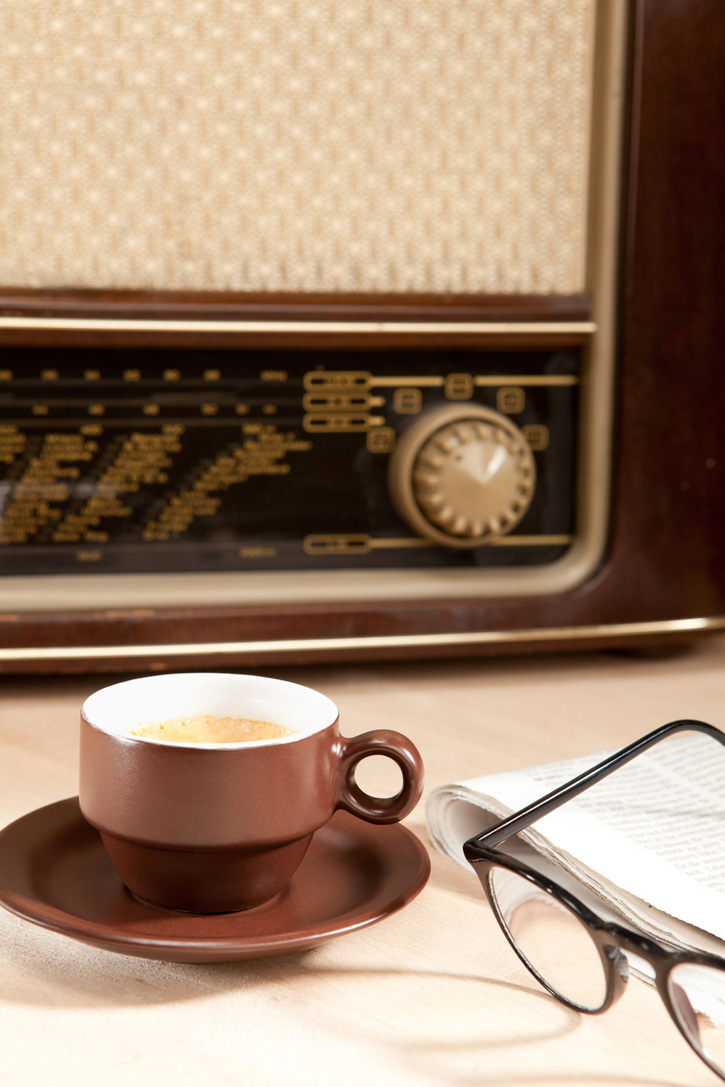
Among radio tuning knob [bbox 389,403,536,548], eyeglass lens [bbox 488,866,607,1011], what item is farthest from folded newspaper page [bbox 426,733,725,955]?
radio tuning knob [bbox 389,403,536,548]

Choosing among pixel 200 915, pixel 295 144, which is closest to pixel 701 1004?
pixel 200 915

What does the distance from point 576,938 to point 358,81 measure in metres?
0.50

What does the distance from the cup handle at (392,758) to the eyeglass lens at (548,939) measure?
4 cm

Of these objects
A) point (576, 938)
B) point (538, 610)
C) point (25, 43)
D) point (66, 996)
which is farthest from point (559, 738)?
point (25, 43)

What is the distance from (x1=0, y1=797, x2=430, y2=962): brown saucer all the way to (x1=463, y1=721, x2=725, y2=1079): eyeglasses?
0.11 ft

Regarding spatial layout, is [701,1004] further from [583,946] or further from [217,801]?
[217,801]

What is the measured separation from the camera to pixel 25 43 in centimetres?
62

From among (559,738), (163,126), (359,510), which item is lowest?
(559,738)

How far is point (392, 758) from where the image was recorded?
401mm

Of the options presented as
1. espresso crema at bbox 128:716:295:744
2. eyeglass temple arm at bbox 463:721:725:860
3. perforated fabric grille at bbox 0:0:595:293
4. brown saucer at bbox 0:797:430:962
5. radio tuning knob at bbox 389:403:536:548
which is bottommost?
brown saucer at bbox 0:797:430:962

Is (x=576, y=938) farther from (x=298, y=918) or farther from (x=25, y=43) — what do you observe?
(x=25, y=43)

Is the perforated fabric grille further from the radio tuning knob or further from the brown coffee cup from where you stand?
the brown coffee cup

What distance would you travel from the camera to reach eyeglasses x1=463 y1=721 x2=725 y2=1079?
322mm

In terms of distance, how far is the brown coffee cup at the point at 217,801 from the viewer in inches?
14.0
